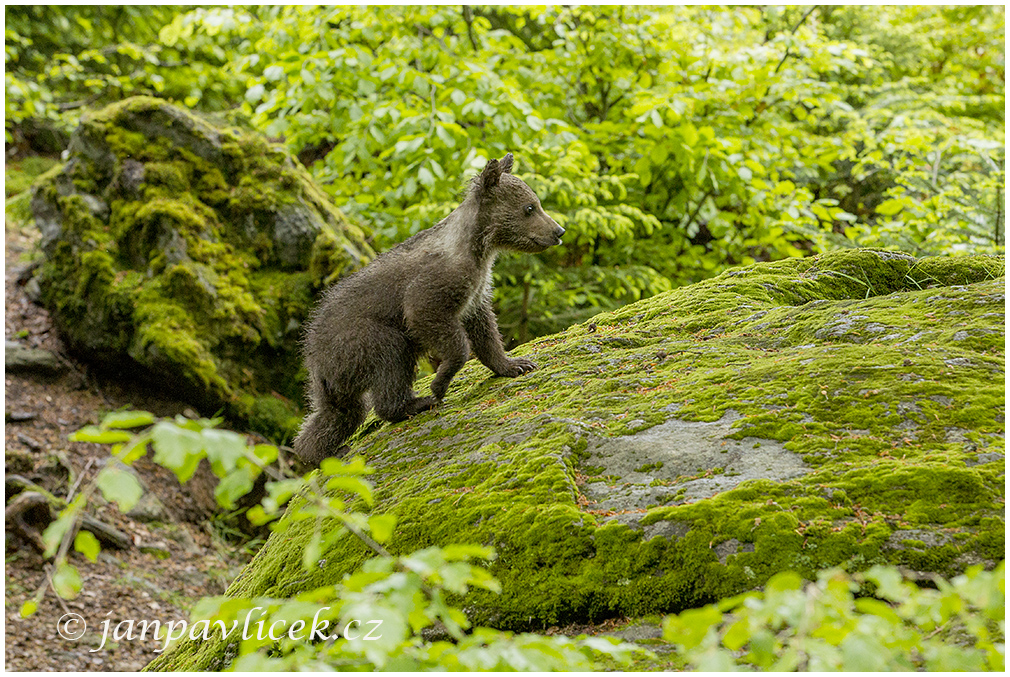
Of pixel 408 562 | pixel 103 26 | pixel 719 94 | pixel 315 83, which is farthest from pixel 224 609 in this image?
pixel 103 26

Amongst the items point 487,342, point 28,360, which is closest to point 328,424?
point 487,342

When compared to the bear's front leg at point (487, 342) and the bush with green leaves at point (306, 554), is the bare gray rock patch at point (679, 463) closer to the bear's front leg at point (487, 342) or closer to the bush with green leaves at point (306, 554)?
the bush with green leaves at point (306, 554)

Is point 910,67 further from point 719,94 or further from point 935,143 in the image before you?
point 719,94

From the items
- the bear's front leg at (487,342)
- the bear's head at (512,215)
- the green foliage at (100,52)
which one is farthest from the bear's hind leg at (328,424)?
the green foliage at (100,52)

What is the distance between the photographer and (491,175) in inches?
204

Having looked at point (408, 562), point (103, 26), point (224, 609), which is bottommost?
point (224, 609)

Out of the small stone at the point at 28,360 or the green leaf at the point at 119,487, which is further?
the small stone at the point at 28,360

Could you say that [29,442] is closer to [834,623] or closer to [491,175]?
[491,175]

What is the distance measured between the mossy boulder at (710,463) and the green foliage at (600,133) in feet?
10.5

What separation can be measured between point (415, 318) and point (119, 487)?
3591 millimetres

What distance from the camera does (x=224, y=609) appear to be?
1886 millimetres

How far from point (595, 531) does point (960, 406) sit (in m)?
1.59

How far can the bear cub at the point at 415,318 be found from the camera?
198 inches

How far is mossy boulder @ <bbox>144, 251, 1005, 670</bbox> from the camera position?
2.73 meters
